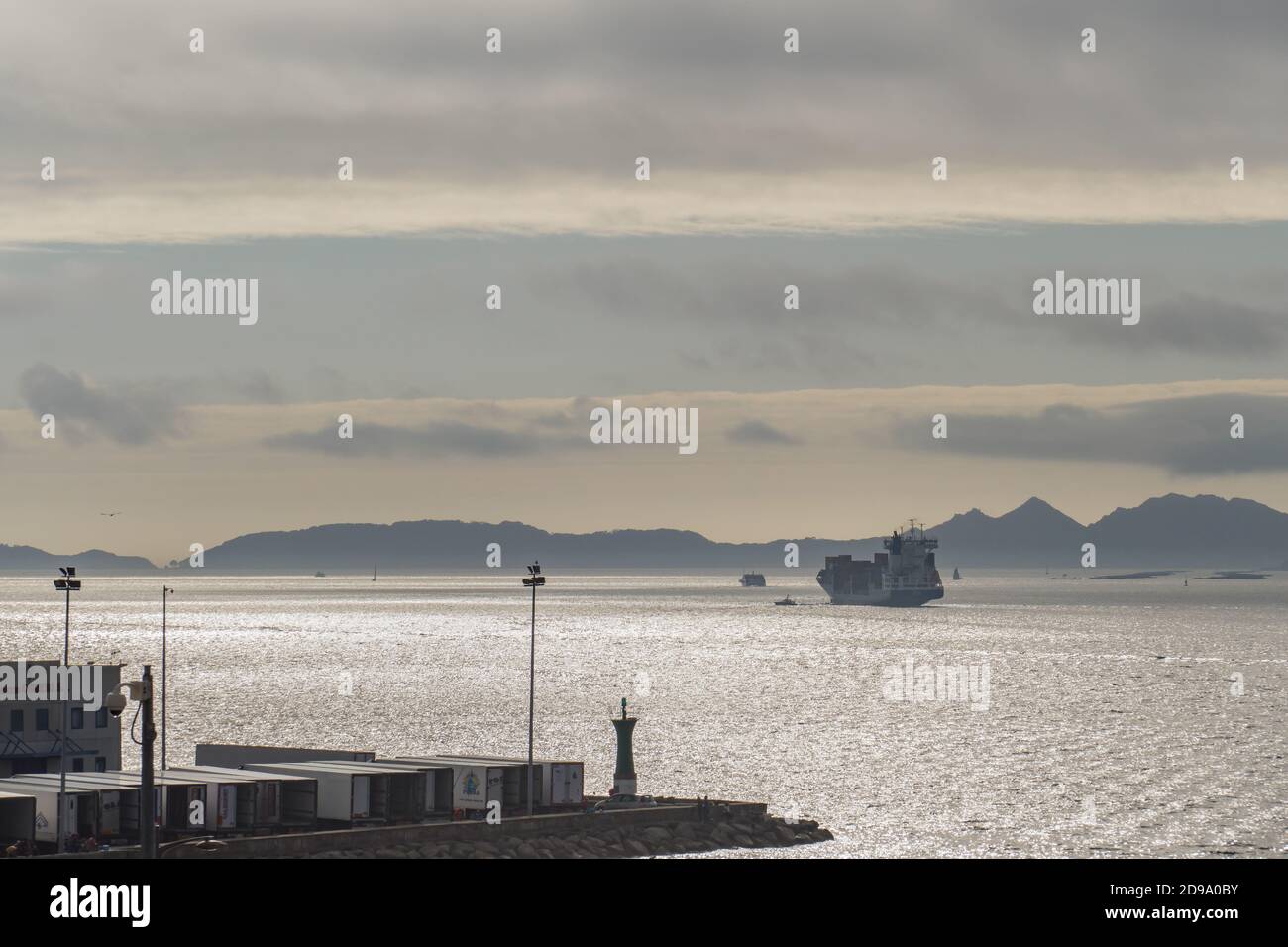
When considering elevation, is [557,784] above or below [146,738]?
below

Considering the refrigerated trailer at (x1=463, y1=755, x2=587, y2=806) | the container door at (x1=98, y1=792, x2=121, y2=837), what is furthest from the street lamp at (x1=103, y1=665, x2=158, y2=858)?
the refrigerated trailer at (x1=463, y1=755, x2=587, y2=806)

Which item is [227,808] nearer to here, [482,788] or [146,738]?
[482,788]

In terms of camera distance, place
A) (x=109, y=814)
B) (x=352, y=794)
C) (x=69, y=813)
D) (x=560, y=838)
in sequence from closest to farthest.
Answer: (x=69, y=813)
(x=109, y=814)
(x=352, y=794)
(x=560, y=838)

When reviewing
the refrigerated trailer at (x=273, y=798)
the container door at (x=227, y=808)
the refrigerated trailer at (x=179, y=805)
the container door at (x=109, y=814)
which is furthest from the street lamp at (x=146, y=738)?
the refrigerated trailer at (x=273, y=798)

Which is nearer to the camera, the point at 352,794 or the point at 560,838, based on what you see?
the point at 352,794

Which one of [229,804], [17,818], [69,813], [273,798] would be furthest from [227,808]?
[17,818]

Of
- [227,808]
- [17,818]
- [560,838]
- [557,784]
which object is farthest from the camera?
[557,784]

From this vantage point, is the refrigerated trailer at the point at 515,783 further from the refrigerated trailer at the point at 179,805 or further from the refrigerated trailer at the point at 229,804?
the refrigerated trailer at the point at 179,805
